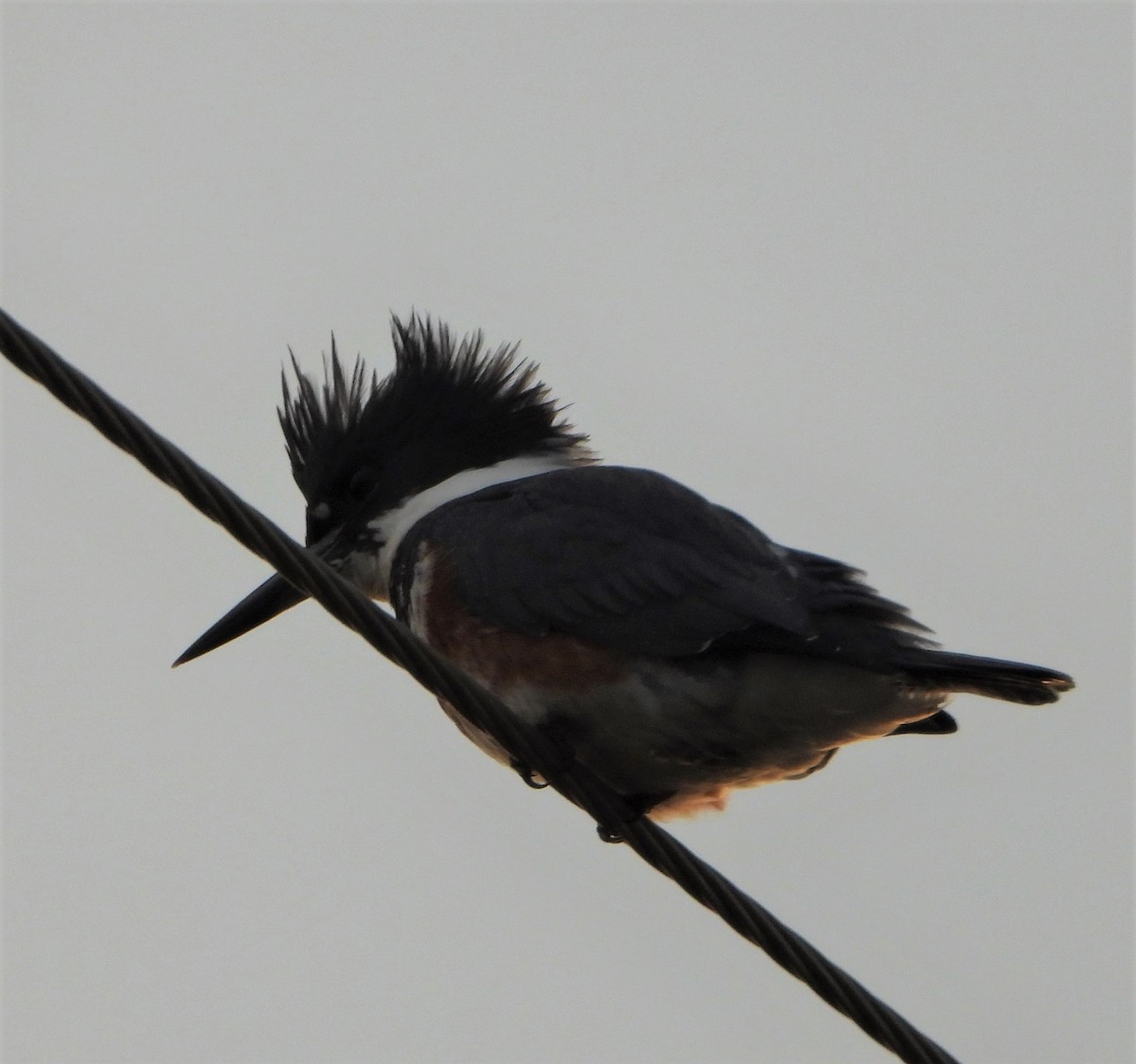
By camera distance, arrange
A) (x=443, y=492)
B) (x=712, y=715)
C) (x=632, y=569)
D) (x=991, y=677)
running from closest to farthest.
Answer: (x=991, y=677)
(x=712, y=715)
(x=632, y=569)
(x=443, y=492)

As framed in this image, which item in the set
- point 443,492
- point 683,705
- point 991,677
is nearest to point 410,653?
point 683,705

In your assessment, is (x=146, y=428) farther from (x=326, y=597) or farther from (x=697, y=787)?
(x=697, y=787)

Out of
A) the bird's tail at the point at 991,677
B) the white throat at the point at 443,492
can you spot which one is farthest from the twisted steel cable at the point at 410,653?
the white throat at the point at 443,492

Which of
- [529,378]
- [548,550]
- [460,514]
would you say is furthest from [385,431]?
[548,550]

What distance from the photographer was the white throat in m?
4.71

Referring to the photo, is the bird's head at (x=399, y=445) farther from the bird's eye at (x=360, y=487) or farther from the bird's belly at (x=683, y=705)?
the bird's belly at (x=683, y=705)

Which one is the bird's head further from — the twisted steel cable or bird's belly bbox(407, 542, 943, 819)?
the twisted steel cable

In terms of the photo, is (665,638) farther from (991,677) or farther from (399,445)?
(399,445)

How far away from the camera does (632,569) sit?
12.1ft

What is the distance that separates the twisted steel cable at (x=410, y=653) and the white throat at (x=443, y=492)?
1495mm

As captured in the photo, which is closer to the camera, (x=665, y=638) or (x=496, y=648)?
(x=665, y=638)

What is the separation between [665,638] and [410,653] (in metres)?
0.86

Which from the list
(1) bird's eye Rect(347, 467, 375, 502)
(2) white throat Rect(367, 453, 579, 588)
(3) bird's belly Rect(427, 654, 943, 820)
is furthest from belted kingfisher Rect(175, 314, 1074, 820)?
(1) bird's eye Rect(347, 467, 375, 502)

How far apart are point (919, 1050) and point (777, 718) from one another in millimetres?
829
